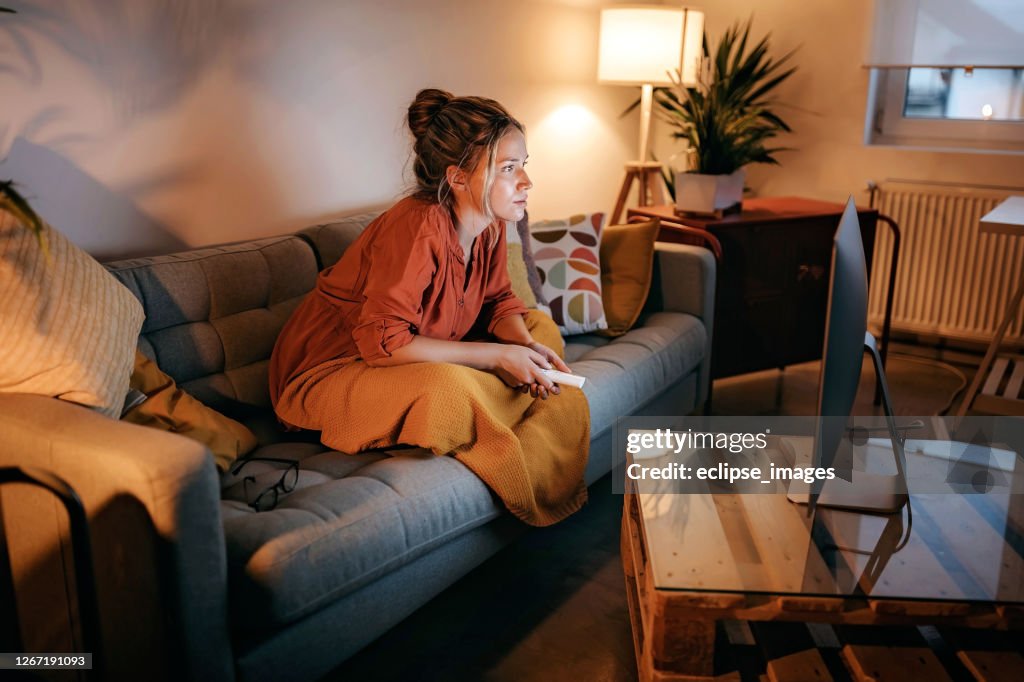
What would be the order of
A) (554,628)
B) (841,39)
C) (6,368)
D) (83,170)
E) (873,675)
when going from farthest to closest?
(841,39), (83,170), (554,628), (6,368), (873,675)

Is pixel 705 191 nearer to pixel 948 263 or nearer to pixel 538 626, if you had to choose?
pixel 948 263

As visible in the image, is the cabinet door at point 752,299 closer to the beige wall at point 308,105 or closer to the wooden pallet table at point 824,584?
the beige wall at point 308,105

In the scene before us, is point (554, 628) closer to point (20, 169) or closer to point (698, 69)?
point (20, 169)

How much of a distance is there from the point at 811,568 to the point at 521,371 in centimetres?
77

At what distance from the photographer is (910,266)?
12.0 feet

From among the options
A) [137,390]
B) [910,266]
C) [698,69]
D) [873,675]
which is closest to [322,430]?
[137,390]

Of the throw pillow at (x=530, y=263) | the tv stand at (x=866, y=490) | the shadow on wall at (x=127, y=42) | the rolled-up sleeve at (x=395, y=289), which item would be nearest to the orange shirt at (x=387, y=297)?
the rolled-up sleeve at (x=395, y=289)

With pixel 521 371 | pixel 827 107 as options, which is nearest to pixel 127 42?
pixel 521 371

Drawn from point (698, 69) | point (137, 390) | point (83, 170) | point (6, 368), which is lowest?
point (137, 390)

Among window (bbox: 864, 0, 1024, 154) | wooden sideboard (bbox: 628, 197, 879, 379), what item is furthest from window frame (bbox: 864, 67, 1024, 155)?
wooden sideboard (bbox: 628, 197, 879, 379)

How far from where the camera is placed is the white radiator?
135 inches

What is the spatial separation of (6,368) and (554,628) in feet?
3.74

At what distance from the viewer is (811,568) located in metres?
1.34

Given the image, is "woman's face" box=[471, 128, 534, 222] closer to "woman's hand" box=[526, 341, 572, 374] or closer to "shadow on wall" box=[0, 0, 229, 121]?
"woman's hand" box=[526, 341, 572, 374]
